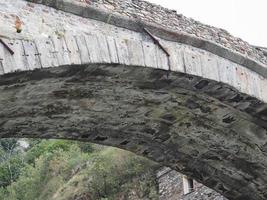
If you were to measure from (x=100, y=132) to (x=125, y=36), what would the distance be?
7.40 feet

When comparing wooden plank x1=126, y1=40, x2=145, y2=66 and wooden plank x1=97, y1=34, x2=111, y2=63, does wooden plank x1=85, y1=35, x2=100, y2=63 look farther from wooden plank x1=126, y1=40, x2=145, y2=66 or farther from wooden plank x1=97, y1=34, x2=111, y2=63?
wooden plank x1=126, y1=40, x2=145, y2=66

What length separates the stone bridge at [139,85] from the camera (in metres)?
5.98

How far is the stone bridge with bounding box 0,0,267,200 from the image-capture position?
5.98 meters

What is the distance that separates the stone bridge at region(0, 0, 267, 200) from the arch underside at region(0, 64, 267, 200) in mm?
14

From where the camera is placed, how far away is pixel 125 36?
6.65m

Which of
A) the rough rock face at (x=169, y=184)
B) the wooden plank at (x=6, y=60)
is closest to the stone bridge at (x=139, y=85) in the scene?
the wooden plank at (x=6, y=60)

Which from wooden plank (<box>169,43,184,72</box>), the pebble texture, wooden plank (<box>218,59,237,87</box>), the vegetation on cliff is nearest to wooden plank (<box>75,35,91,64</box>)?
the pebble texture

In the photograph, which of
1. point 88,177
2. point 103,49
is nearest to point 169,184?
point 88,177

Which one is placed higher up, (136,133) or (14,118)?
(14,118)

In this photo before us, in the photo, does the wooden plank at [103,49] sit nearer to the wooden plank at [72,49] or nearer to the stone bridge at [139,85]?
the stone bridge at [139,85]

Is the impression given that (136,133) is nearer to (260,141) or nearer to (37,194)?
(260,141)

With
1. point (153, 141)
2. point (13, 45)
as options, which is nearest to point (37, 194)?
point (153, 141)

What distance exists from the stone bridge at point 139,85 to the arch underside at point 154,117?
14 mm

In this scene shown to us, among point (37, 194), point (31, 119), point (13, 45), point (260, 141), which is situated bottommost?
point (37, 194)
